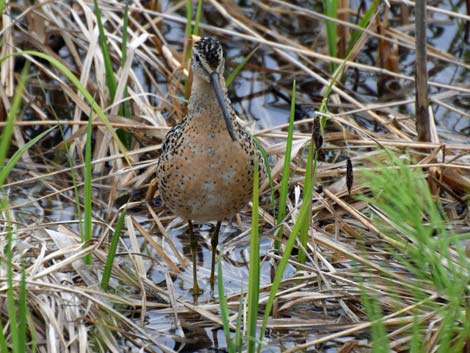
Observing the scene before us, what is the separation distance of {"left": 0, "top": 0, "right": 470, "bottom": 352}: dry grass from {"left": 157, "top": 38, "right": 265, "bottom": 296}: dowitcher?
24 cm

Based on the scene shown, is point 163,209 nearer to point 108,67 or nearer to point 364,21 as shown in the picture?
point 108,67

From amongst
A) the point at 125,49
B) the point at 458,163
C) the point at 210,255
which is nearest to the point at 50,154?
the point at 125,49

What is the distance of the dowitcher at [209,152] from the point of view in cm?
356

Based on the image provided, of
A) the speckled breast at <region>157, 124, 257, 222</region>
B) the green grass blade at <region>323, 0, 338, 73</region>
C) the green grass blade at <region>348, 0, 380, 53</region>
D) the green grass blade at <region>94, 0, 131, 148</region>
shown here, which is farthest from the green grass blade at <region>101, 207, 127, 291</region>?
the green grass blade at <region>323, 0, 338, 73</region>

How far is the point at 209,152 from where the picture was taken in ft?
11.8

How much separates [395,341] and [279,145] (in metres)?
1.56

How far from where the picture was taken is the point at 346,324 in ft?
11.0

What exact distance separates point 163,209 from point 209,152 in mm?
981

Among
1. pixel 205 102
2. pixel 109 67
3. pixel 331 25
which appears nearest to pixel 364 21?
pixel 331 25

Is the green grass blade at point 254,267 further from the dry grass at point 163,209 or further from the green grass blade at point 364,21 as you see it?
the green grass blade at point 364,21

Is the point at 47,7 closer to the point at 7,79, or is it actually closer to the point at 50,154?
the point at 7,79

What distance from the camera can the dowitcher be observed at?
3.56 meters

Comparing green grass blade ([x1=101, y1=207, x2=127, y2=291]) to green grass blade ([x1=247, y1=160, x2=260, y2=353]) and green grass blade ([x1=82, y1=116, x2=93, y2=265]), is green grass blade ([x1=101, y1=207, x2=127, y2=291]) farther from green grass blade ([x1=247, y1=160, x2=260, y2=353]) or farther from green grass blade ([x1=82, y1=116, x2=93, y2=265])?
green grass blade ([x1=247, y1=160, x2=260, y2=353])

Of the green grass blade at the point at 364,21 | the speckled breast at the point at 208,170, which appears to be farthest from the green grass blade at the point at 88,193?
the green grass blade at the point at 364,21
